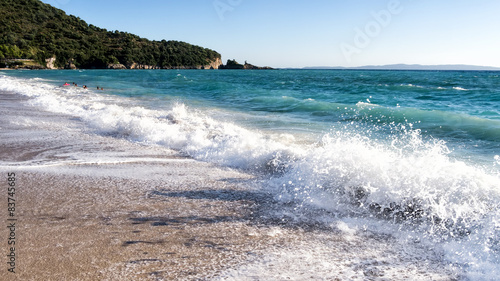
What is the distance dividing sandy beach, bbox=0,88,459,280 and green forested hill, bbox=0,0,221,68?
9962 centimetres

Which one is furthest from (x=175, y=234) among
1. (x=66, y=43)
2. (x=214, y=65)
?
(x=214, y=65)

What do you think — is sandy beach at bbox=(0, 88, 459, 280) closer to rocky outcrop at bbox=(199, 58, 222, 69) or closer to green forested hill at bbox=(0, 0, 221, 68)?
green forested hill at bbox=(0, 0, 221, 68)

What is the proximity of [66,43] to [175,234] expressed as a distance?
128990mm

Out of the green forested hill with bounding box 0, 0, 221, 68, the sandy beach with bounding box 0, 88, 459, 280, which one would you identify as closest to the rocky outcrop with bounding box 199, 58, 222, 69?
the green forested hill with bounding box 0, 0, 221, 68

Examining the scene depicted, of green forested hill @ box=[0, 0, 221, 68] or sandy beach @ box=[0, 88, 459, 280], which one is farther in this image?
green forested hill @ box=[0, 0, 221, 68]

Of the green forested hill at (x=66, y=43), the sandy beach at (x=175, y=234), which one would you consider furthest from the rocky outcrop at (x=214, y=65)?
the sandy beach at (x=175, y=234)

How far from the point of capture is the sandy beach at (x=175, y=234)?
2.71 m

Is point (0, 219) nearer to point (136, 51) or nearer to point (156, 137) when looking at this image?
point (156, 137)

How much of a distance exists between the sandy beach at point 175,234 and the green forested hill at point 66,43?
9962 centimetres

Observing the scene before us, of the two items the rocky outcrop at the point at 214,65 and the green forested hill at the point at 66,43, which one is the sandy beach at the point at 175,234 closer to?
the green forested hill at the point at 66,43

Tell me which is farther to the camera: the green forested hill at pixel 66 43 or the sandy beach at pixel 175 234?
the green forested hill at pixel 66 43

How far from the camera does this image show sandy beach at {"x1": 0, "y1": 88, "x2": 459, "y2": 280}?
2709mm

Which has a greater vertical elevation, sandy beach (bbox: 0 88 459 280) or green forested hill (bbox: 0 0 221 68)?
green forested hill (bbox: 0 0 221 68)

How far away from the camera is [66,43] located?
112062 mm
